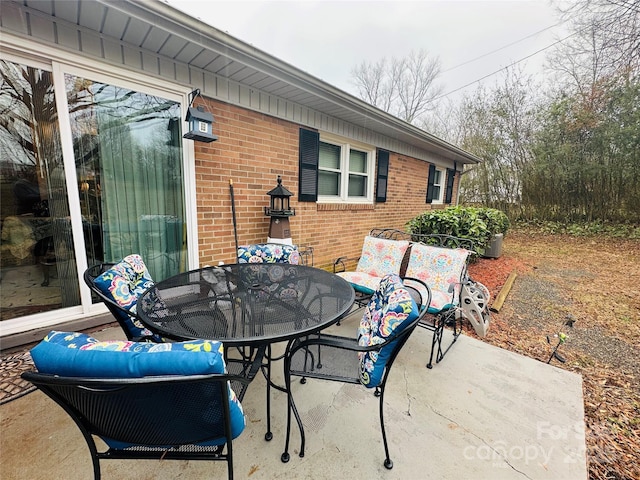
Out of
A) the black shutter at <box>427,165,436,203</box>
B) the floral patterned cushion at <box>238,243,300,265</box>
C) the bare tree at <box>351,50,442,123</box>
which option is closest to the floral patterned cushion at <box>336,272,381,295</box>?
the floral patterned cushion at <box>238,243,300,265</box>

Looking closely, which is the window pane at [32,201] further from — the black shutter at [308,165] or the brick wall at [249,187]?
the black shutter at [308,165]

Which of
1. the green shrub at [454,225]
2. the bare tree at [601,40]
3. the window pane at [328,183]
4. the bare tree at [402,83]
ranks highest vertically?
the bare tree at [402,83]

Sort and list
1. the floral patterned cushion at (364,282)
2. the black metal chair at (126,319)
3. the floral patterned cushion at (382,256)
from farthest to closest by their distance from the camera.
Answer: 1. the floral patterned cushion at (382,256)
2. the floral patterned cushion at (364,282)
3. the black metal chair at (126,319)

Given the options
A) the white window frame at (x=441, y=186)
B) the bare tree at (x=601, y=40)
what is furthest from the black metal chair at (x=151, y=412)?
the bare tree at (x=601, y=40)

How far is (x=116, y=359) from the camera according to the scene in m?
0.76

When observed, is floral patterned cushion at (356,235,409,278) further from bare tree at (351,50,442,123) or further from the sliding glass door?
bare tree at (351,50,442,123)

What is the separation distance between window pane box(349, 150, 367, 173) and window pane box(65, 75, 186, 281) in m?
2.96

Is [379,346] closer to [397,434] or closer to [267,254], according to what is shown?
[397,434]

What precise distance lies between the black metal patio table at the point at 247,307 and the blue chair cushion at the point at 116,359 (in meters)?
0.40

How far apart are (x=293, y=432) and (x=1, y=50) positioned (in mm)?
3271

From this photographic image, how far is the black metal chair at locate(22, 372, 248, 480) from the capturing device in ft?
2.52

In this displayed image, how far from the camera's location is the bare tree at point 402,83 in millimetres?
13539

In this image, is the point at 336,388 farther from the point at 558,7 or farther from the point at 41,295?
the point at 558,7

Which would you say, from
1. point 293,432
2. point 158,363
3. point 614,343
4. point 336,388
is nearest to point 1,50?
point 158,363
